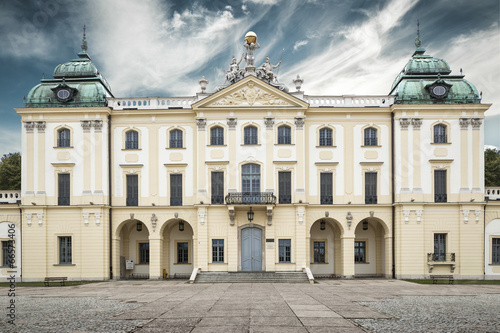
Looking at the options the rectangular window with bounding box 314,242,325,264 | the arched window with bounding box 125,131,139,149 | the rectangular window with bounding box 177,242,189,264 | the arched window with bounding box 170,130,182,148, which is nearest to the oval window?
the rectangular window with bounding box 314,242,325,264

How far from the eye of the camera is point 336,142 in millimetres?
36188

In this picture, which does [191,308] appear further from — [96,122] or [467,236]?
[467,236]

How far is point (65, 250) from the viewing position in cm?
3534

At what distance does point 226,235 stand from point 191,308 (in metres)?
17.4

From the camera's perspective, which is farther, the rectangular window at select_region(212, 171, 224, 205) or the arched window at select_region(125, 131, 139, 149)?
the arched window at select_region(125, 131, 139, 149)

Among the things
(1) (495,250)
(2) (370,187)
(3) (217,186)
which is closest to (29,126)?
(3) (217,186)

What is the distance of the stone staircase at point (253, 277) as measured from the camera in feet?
106

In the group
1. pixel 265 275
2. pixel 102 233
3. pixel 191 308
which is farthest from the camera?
pixel 102 233

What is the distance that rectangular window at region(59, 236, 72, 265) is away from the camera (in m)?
35.3

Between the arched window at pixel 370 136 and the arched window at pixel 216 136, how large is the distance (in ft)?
35.9

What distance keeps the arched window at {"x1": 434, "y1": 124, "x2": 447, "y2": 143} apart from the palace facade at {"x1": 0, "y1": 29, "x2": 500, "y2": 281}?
0.49ft

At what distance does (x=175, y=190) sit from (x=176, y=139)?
3869mm

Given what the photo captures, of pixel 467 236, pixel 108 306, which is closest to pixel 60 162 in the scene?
pixel 108 306

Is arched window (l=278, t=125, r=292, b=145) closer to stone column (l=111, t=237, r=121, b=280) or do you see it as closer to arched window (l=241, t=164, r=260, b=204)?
arched window (l=241, t=164, r=260, b=204)
